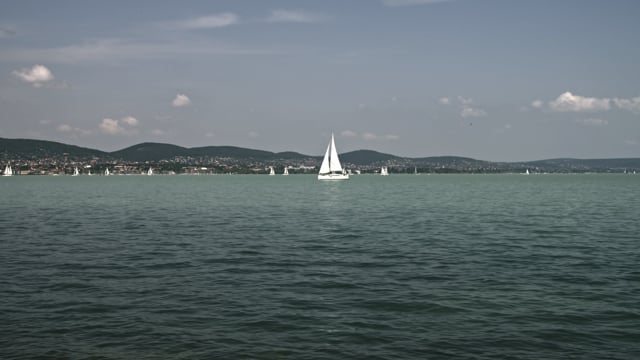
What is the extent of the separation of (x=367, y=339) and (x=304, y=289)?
671 cm

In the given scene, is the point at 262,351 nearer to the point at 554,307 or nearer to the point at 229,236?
the point at 554,307

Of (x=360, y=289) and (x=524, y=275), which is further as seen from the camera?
(x=524, y=275)

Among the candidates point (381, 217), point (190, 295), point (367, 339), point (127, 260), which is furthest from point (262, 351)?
point (381, 217)

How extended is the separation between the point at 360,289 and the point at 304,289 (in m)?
2.21

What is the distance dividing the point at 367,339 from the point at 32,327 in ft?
33.2

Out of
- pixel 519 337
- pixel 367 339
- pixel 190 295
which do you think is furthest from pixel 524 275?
pixel 190 295

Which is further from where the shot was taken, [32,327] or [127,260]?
[127,260]

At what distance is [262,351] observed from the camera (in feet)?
52.2

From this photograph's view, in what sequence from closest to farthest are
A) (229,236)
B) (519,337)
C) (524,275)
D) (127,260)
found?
(519,337)
(524,275)
(127,260)
(229,236)

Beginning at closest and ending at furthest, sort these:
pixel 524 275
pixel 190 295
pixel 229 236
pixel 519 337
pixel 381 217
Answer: pixel 519 337 → pixel 190 295 → pixel 524 275 → pixel 229 236 → pixel 381 217

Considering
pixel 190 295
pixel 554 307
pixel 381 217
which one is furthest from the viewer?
pixel 381 217

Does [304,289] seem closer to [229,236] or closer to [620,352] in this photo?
[620,352]

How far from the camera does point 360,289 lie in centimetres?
2322

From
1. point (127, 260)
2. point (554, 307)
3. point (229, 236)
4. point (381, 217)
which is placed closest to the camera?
point (554, 307)
